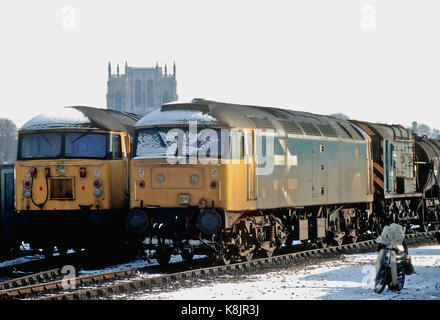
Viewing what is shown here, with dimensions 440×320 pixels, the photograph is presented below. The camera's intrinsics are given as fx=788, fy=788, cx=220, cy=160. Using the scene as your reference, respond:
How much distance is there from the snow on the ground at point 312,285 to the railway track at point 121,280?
0.57 m

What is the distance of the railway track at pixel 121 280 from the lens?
14328mm

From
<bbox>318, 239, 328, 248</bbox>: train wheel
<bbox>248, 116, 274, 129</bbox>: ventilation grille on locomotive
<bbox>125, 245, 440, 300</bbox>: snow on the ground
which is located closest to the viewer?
<bbox>125, 245, 440, 300</bbox>: snow on the ground

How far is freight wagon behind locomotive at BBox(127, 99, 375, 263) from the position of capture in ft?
56.7

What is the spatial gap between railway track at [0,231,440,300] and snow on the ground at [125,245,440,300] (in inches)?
22.4

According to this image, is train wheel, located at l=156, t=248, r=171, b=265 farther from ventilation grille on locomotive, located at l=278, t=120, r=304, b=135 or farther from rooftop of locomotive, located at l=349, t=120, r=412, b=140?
rooftop of locomotive, located at l=349, t=120, r=412, b=140

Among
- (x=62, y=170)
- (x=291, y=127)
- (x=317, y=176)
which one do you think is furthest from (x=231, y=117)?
(x=62, y=170)

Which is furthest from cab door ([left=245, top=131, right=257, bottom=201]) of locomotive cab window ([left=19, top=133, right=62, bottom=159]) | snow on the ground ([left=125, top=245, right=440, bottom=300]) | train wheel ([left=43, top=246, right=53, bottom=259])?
train wheel ([left=43, top=246, right=53, bottom=259])

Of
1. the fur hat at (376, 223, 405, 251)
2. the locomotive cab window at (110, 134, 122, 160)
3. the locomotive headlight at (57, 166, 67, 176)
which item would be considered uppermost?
the locomotive cab window at (110, 134, 122, 160)

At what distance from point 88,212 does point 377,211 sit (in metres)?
11.0

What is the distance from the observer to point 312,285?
49.1 ft

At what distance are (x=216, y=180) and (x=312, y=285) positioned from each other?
11.4 ft

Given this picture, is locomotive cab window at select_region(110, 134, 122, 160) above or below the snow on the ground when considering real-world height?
A: above
